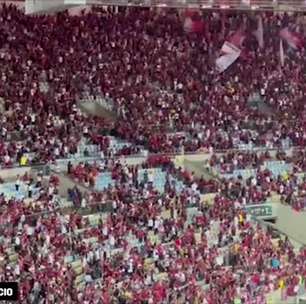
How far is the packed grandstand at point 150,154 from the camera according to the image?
53.0 ft

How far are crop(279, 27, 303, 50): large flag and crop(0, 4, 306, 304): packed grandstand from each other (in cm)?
4

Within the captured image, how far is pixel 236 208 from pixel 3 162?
16.5ft

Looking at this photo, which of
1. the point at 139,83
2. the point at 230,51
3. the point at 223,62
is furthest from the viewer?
the point at 230,51

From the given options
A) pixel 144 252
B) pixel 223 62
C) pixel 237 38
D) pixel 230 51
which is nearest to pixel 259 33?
pixel 237 38

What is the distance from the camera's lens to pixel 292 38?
2762 cm

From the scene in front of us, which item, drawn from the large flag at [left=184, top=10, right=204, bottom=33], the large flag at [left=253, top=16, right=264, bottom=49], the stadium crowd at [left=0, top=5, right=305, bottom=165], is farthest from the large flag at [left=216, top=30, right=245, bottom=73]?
the large flag at [left=184, top=10, right=204, bottom=33]

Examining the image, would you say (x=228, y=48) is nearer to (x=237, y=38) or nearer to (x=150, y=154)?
(x=237, y=38)

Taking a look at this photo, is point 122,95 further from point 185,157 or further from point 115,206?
point 115,206

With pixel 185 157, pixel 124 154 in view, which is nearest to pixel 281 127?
pixel 185 157

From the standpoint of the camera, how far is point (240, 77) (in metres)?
25.3

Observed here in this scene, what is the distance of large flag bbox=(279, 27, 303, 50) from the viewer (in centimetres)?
2745

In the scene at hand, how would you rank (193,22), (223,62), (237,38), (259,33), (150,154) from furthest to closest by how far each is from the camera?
(259,33) → (237,38) → (193,22) → (223,62) → (150,154)

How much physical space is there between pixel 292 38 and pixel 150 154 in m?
8.51
